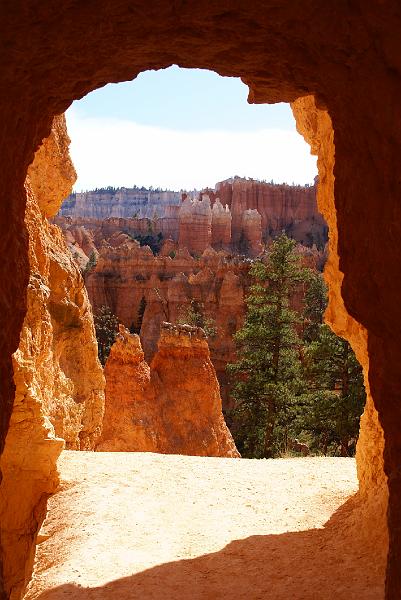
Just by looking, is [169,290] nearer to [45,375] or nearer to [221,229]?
[221,229]

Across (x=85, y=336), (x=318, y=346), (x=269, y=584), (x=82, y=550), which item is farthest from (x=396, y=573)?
(x=318, y=346)

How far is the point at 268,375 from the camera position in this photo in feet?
57.0

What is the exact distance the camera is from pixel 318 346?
1590 cm

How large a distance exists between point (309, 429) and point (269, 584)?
11.3 m

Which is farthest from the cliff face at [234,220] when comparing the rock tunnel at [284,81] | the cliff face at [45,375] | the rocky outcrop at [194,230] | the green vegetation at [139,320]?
the rock tunnel at [284,81]

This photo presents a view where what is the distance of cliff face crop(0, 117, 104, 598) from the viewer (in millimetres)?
6301

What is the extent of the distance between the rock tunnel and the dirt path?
2.14 metres

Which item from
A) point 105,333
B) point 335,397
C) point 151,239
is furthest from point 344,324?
point 151,239

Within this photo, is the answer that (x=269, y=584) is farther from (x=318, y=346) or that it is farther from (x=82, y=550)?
(x=318, y=346)

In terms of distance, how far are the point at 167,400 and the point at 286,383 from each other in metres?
3.57

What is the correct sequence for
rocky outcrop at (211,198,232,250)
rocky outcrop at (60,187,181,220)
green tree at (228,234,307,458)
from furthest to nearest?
rocky outcrop at (60,187,181,220) < rocky outcrop at (211,198,232,250) < green tree at (228,234,307,458)

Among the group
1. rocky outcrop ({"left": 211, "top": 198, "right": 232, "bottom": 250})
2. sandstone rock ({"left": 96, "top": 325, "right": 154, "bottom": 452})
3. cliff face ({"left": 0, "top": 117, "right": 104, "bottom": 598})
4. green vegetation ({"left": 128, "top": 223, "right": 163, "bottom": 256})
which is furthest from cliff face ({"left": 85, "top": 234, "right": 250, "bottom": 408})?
green vegetation ({"left": 128, "top": 223, "right": 163, "bottom": 256})

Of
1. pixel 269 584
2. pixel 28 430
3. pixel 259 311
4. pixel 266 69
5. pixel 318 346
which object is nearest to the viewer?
pixel 266 69

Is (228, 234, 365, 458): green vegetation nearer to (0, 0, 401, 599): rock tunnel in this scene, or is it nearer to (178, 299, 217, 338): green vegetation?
(178, 299, 217, 338): green vegetation
